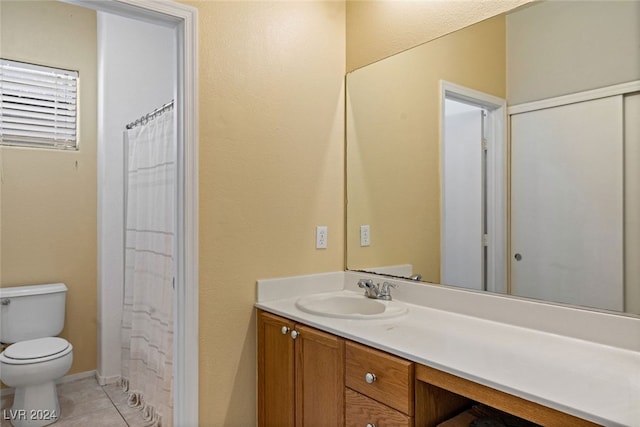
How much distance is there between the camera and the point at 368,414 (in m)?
1.36

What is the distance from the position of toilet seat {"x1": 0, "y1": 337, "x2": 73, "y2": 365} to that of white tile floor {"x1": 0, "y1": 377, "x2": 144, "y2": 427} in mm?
393

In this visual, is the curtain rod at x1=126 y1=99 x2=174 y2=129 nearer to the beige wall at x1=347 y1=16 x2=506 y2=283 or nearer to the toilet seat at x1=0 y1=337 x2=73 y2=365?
the beige wall at x1=347 y1=16 x2=506 y2=283

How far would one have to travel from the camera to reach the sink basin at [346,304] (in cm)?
180

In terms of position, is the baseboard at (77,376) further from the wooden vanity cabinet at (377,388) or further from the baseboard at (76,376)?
the wooden vanity cabinet at (377,388)

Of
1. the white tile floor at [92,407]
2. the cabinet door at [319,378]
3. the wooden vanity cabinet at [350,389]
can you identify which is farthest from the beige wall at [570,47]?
the white tile floor at [92,407]

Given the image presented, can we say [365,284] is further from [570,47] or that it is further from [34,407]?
[34,407]

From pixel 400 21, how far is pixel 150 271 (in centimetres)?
192

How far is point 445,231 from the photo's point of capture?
1846 mm

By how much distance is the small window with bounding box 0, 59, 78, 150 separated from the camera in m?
2.78

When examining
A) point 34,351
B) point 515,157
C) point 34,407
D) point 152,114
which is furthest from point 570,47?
point 34,407

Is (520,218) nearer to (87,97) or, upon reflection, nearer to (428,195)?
(428,195)

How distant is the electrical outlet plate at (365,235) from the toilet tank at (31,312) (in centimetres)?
205

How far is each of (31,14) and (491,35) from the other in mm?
2922

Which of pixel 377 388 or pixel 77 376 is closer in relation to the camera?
pixel 377 388
